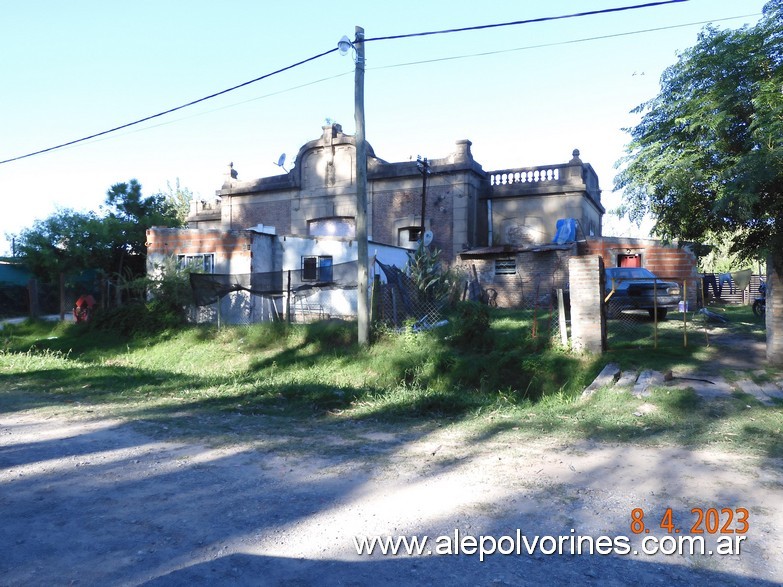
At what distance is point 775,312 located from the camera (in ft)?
31.0

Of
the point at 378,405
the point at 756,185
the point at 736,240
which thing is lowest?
the point at 378,405

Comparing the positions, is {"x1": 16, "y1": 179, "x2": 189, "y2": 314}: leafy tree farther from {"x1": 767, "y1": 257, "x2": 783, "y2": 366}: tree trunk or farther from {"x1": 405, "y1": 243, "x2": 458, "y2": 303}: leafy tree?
{"x1": 767, "y1": 257, "x2": 783, "y2": 366}: tree trunk

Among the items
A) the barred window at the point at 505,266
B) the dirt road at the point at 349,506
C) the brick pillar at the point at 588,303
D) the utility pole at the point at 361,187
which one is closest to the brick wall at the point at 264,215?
the barred window at the point at 505,266

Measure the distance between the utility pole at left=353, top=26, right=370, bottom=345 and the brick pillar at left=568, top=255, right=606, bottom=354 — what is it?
13.2ft

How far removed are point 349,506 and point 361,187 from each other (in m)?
8.54

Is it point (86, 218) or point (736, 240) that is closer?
point (736, 240)

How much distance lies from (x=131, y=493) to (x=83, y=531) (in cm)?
76

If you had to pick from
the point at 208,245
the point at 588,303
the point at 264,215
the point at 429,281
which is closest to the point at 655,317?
the point at 588,303

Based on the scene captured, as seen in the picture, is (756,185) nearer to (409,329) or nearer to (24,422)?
(409,329)

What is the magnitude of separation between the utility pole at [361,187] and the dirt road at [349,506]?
5.52 m

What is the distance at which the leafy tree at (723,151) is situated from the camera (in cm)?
850

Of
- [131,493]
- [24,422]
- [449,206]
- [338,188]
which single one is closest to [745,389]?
[131,493]

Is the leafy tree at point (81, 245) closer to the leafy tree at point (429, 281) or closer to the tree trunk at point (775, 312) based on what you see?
the leafy tree at point (429, 281)

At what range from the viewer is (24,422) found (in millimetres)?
7473
